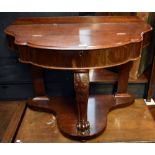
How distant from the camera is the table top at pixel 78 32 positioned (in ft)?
2.48

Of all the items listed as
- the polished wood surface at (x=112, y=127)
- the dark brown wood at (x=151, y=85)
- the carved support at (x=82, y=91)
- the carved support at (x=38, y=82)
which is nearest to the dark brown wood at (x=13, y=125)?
the polished wood surface at (x=112, y=127)

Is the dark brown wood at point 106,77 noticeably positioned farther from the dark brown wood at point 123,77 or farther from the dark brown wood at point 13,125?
the dark brown wood at point 13,125

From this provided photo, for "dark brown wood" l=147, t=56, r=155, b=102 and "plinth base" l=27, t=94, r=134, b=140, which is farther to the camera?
"dark brown wood" l=147, t=56, r=155, b=102

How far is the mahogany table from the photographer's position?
29.6 inches

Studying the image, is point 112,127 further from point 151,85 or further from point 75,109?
point 151,85

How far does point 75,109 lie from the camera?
1.18 meters

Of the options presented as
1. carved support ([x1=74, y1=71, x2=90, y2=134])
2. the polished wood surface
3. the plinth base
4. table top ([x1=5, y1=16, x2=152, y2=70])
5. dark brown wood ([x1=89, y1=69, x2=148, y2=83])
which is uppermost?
table top ([x1=5, y1=16, x2=152, y2=70])

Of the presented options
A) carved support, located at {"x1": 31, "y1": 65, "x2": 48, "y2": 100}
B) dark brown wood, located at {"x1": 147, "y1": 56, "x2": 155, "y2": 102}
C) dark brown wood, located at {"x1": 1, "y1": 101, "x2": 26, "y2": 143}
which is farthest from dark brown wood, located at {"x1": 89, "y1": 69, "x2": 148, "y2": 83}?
dark brown wood, located at {"x1": 1, "y1": 101, "x2": 26, "y2": 143}

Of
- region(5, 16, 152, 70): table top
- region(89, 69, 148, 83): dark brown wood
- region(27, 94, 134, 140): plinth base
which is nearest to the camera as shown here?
region(5, 16, 152, 70): table top

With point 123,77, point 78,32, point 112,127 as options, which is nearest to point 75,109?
point 112,127

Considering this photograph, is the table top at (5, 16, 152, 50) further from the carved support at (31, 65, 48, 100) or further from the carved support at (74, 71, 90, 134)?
the carved support at (31, 65, 48, 100)

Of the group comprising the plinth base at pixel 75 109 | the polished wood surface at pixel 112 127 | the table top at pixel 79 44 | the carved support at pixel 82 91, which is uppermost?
the table top at pixel 79 44

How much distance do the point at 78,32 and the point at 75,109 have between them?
0.47m
